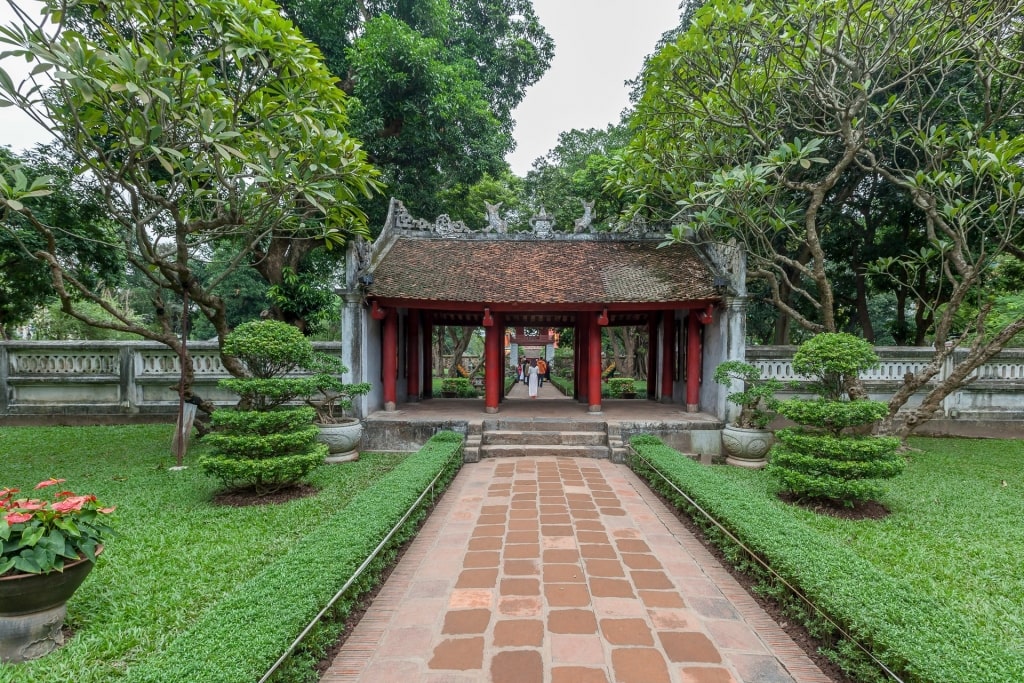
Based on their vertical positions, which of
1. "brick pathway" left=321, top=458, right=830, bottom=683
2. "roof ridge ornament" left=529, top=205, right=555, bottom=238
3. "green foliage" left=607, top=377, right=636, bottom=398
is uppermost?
"roof ridge ornament" left=529, top=205, right=555, bottom=238

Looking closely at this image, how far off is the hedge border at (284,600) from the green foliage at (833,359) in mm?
5007

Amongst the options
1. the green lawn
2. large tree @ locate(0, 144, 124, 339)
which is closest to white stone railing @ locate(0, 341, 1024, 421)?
large tree @ locate(0, 144, 124, 339)

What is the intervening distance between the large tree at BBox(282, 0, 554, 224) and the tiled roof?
251 centimetres

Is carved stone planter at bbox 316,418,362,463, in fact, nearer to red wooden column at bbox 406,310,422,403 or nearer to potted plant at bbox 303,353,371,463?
potted plant at bbox 303,353,371,463

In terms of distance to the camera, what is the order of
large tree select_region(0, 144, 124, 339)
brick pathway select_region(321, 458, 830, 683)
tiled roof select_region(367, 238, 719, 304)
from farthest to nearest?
1. tiled roof select_region(367, 238, 719, 304)
2. large tree select_region(0, 144, 124, 339)
3. brick pathway select_region(321, 458, 830, 683)

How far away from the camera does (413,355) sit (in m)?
12.2

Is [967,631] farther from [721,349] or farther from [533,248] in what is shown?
[533,248]

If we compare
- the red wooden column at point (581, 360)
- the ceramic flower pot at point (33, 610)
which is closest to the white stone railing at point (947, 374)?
the red wooden column at point (581, 360)

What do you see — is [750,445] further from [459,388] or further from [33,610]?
[459,388]

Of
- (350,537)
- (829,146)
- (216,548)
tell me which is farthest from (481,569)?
(829,146)

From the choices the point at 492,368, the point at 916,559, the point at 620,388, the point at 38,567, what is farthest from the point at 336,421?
the point at 620,388

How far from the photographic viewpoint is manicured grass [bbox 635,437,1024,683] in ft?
8.61

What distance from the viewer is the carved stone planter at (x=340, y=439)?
Result: 307 inches

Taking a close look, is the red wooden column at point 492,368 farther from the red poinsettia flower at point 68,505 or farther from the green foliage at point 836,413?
the red poinsettia flower at point 68,505
